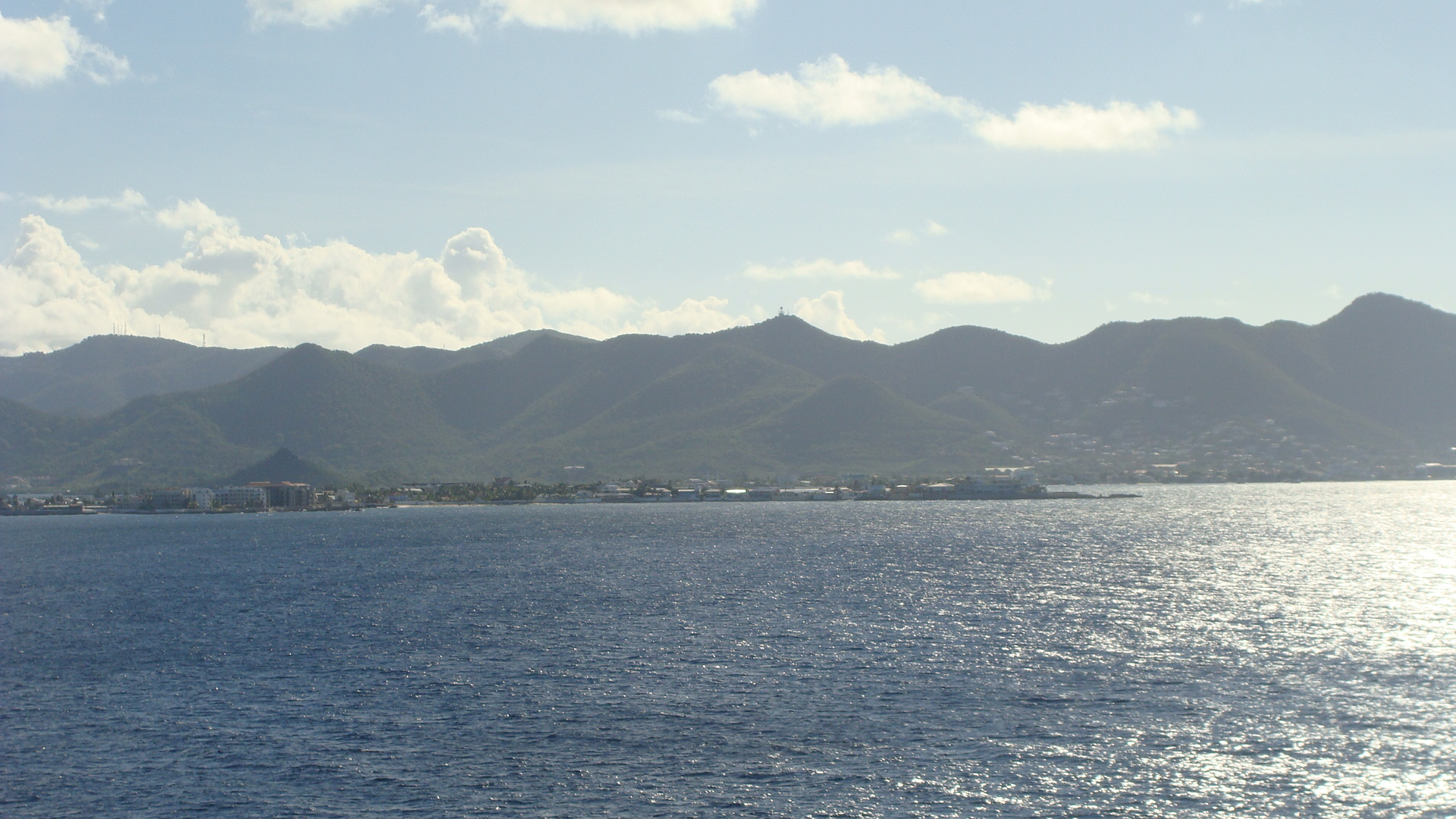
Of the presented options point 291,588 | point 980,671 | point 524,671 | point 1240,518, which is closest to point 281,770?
point 524,671

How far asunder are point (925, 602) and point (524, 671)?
40.1 m

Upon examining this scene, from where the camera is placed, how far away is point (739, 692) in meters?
59.3

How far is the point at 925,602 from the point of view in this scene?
92250 millimetres

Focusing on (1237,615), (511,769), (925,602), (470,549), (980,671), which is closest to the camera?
(511,769)

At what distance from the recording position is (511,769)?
47.0 metres

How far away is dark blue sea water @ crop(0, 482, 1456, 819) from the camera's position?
4416cm

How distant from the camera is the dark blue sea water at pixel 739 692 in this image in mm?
44156

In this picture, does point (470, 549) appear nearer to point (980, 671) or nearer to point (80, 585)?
point (80, 585)

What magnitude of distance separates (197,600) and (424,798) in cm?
6731

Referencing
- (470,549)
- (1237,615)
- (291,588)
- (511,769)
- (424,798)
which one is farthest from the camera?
(470,549)

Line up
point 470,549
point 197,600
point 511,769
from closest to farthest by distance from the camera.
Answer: point 511,769 → point 197,600 → point 470,549

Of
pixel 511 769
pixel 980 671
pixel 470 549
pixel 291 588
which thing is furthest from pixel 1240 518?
pixel 511 769

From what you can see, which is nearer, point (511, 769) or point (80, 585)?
point (511, 769)

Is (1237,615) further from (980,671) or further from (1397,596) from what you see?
(980,671)
